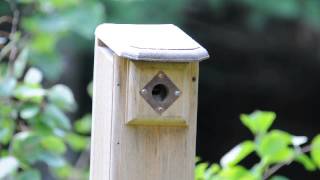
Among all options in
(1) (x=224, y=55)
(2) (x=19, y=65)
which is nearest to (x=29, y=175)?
(2) (x=19, y=65)

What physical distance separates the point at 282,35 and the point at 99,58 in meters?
5.50

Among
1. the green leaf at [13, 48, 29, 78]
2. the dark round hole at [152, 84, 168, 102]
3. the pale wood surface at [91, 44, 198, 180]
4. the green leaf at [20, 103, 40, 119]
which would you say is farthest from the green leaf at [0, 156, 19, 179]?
the dark round hole at [152, 84, 168, 102]

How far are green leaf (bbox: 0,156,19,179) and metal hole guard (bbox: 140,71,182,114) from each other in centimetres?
66

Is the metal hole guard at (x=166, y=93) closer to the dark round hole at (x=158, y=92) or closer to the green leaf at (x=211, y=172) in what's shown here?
the dark round hole at (x=158, y=92)

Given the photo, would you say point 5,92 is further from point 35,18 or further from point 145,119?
point 145,119

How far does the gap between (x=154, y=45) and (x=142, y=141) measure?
0.17 m

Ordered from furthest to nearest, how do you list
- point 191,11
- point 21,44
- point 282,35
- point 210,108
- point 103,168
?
point 210,108
point 282,35
point 191,11
point 21,44
point 103,168

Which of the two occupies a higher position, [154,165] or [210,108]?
[154,165]

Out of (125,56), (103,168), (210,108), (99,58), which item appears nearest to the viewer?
(125,56)

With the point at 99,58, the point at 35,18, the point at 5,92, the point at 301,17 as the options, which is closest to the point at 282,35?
the point at 301,17

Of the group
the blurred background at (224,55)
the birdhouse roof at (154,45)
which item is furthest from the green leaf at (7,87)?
the birdhouse roof at (154,45)

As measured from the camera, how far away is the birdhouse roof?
152cm

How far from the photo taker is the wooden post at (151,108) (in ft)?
5.04

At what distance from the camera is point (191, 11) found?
623 centimetres
